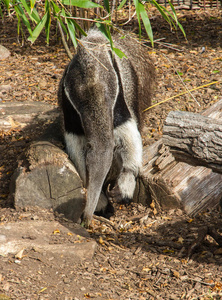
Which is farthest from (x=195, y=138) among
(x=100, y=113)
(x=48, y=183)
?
(x=48, y=183)

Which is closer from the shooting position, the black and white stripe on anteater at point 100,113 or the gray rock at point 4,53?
the black and white stripe on anteater at point 100,113

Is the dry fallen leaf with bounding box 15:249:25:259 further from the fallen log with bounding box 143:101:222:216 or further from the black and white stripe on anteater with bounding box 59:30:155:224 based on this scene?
the fallen log with bounding box 143:101:222:216

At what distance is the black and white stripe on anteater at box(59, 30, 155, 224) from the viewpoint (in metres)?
3.96

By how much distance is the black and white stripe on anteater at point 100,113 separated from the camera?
396 cm

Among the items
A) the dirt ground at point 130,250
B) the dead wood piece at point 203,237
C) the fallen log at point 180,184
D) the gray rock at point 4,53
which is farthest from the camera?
the gray rock at point 4,53

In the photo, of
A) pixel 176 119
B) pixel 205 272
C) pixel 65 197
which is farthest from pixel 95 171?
pixel 205 272

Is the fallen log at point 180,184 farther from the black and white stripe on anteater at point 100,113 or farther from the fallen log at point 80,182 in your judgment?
the black and white stripe on anteater at point 100,113

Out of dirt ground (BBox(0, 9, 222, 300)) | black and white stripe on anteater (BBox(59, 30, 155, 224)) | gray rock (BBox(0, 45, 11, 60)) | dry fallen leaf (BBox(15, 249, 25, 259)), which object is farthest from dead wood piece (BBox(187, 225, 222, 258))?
gray rock (BBox(0, 45, 11, 60))

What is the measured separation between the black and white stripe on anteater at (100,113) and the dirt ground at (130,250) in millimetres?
493

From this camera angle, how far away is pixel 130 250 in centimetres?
383

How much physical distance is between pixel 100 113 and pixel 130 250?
4.63ft

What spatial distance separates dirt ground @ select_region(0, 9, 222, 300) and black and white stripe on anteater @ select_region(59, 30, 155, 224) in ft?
1.62

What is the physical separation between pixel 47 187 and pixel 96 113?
0.92 meters

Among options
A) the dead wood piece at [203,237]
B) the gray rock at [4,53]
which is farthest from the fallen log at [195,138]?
the gray rock at [4,53]
